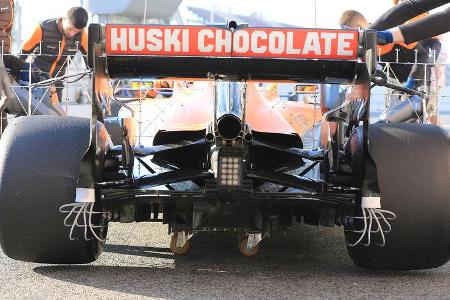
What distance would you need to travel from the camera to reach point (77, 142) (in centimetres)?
507

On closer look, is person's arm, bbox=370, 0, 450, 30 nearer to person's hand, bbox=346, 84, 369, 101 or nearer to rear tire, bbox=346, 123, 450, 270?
person's hand, bbox=346, 84, 369, 101

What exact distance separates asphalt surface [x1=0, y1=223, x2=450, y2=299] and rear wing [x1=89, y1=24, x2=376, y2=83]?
1.20 meters

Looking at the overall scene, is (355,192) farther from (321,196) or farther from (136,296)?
(136,296)

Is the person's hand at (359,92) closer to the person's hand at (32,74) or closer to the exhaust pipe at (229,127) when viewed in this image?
the exhaust pipe at (229,127)

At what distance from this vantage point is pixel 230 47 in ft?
15.5

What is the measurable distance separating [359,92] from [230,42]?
2.66 feet

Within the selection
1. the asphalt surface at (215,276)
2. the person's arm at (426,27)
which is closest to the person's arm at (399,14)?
the person's arm at (426,27)

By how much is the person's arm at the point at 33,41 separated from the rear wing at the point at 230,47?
629 centimetres

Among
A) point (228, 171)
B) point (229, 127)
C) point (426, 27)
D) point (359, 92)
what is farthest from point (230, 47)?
point (426, 27)

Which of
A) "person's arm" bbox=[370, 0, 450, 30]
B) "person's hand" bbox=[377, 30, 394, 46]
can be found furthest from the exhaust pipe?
"person's arm" bbox=[370, 0, 450, 30]

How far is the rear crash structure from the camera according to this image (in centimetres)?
474

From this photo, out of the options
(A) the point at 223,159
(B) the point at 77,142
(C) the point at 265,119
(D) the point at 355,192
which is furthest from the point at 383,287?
(B) the point at 77,142

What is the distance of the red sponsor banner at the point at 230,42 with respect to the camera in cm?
471

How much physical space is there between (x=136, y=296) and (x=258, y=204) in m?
0.95
